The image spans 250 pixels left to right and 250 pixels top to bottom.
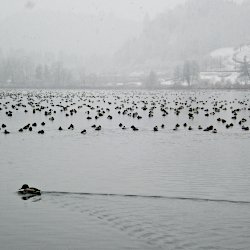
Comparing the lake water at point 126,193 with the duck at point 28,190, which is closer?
the lake water at point 126,193

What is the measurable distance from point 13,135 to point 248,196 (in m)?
21.0

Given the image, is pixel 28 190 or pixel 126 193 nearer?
pixel 28 190

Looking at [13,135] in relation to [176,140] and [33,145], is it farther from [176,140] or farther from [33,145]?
[176,140]

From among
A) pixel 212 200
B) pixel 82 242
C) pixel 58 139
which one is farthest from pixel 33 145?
pixel 82 242

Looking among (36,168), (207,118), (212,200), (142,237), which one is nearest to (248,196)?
(212,200)

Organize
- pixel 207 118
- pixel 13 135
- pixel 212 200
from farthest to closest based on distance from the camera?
pixel 207 118 < pixel 13 135 < pixel 212 200

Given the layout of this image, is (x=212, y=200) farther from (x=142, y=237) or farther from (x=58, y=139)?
(x=58, y=139)

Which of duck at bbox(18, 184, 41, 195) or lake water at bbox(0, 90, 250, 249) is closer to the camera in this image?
lake water at bbox(0, 90, 250, 249)

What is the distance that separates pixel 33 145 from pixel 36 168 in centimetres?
748

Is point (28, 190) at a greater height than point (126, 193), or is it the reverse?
point (28, 190)

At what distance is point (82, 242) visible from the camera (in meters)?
12.8

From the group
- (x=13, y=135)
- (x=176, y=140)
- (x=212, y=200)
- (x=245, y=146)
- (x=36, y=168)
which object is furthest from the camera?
(x=13, y=135)

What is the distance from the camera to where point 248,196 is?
17250 mm

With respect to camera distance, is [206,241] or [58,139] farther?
[58,139]
